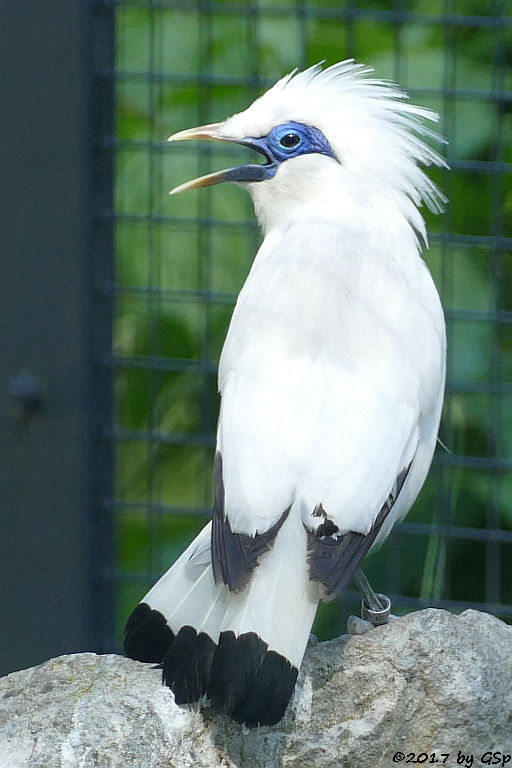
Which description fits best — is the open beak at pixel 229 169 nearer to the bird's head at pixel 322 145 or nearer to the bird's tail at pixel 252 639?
the bird's head at pixel 322 145

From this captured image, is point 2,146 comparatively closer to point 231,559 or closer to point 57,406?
point 57,406

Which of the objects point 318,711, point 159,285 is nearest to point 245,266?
point 159,285

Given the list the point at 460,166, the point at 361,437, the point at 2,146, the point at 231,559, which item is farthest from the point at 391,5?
the point at 231,559

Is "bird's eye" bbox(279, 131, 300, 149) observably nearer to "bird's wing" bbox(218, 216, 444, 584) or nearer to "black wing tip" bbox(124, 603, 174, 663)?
"bird's wing" bbox(218, 216, 444, 584)

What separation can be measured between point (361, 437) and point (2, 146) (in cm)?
122

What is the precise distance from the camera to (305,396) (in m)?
1.77

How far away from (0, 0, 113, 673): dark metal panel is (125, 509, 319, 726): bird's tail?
918mm

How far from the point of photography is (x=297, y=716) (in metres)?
1.75

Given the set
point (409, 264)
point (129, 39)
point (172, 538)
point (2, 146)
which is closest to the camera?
point (409, 264)

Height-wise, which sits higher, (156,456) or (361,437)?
(361,437)

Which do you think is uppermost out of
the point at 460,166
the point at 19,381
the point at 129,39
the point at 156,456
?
the point at 129,39

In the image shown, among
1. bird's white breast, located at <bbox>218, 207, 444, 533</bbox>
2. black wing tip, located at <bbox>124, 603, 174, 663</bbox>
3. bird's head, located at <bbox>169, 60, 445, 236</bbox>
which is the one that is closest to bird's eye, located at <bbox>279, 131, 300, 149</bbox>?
bird's head, located at <bbox>169, 60, 445, 236</bbox>

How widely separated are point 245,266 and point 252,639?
145 centimetres

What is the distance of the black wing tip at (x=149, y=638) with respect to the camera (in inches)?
71.9
